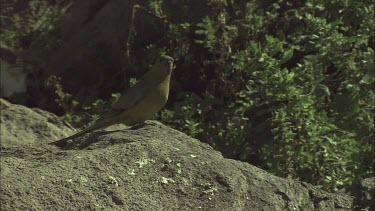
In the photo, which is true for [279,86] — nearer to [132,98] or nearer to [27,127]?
[132,98]

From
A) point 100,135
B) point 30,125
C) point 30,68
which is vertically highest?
point 100,135

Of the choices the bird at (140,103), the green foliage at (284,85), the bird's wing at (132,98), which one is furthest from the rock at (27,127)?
the green foliage at (284,85)

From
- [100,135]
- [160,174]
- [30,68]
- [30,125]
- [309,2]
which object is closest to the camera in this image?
[160,174]

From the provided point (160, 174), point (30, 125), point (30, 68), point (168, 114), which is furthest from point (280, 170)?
point (30, 68)

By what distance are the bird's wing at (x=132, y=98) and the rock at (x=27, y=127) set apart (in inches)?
20.8

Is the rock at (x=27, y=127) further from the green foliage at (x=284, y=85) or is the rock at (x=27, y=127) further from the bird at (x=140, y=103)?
the green foliage at (x=284, y=85)

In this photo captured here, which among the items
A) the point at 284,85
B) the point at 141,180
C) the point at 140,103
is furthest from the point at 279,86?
the point at 141,180

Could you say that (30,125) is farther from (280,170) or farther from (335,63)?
(335,63)

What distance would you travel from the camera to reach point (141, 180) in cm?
384

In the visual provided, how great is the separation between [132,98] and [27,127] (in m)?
0.81

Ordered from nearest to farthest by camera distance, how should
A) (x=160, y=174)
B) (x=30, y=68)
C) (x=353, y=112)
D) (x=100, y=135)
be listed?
(x=160, y=174)
(x=100, y=135)
(x=353, y=112)
(x=30, y=68)

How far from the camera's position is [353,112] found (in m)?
6.96

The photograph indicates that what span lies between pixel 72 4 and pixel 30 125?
3.29 metres

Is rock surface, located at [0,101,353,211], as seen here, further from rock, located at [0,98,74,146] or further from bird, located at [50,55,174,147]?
rock, located at [0,98,74,146]
